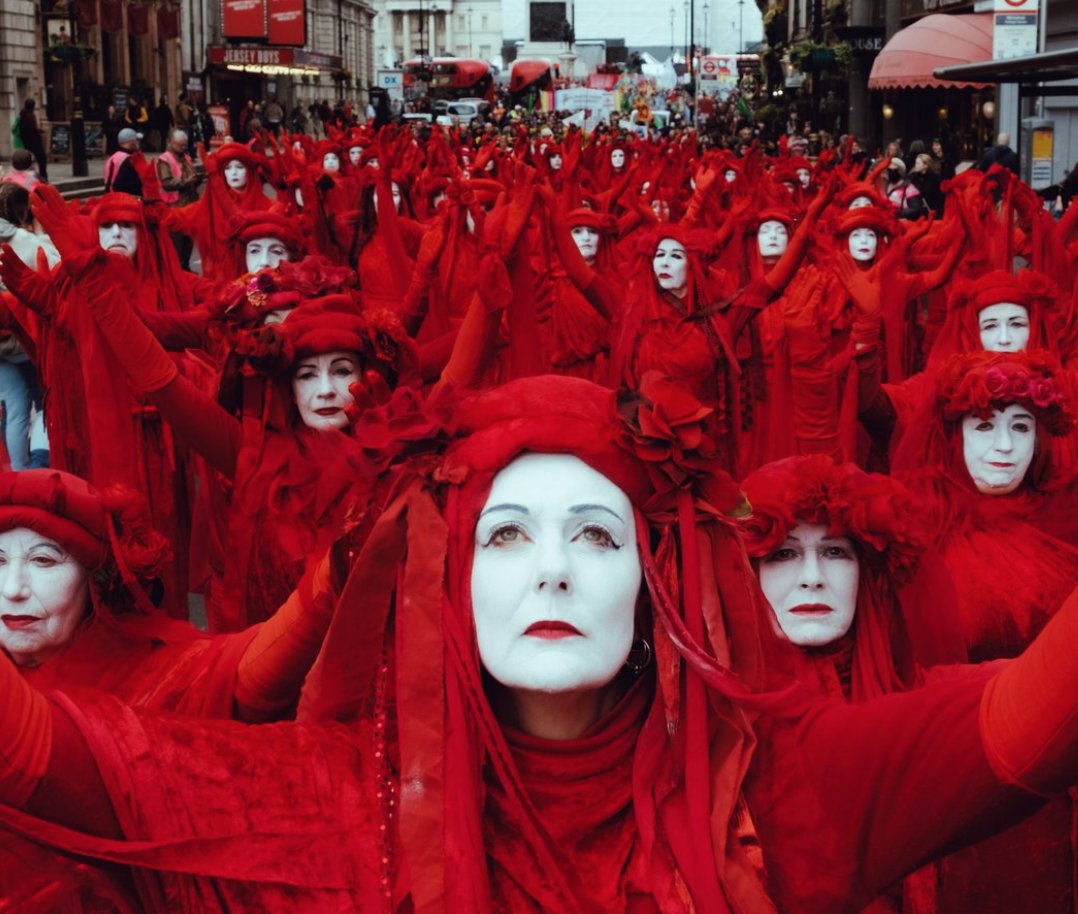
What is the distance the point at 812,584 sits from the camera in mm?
3479

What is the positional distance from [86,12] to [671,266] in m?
40.6

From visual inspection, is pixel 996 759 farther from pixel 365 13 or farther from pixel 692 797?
pixel 365 13

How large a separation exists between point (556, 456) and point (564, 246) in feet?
20.2

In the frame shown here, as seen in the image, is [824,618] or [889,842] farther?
[824,618]

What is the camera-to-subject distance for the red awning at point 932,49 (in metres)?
23.4

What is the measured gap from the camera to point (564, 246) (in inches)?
333

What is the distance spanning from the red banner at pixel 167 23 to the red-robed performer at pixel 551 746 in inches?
2272

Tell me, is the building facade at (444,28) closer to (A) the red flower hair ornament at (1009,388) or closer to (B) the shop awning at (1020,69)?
(B) the shop awning at (1020,69)

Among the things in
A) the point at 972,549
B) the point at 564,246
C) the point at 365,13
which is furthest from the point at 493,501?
the point at 365,13

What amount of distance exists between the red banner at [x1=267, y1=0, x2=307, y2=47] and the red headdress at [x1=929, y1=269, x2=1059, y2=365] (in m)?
64.3

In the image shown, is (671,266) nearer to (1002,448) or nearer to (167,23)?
(1002,448)

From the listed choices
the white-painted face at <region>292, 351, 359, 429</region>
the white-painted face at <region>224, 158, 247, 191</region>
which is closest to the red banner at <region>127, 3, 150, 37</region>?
the white-painted face at <region>224, 158, 247, 191</region>

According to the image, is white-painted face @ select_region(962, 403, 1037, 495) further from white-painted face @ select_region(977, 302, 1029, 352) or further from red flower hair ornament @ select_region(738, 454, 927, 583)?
white-painted face @ select_region(977, 302, 1029, 352)

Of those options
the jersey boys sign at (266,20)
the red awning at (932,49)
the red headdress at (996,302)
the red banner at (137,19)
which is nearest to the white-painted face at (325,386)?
the red headdress at (996,302)
